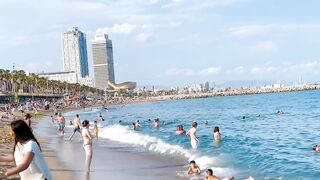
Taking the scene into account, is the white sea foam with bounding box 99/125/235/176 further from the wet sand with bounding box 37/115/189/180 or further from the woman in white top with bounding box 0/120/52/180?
the woman in white top with bounding box 0/120/52/180

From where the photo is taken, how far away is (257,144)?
24.7 m

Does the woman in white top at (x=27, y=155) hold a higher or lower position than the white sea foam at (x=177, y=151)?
higher

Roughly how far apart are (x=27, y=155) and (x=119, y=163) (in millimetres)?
12503

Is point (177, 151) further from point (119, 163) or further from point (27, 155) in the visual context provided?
point (27, 155)

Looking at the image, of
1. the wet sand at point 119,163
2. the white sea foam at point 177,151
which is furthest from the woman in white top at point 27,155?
the white sea foam at point 177,151

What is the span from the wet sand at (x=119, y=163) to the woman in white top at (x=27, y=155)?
827 centimetres

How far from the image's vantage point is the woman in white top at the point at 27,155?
5.10 meters

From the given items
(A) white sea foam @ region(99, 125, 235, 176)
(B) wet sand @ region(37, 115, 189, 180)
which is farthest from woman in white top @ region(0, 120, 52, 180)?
(A) white sea foam @ region(99, 125, 235, 176)

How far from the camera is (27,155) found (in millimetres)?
5105

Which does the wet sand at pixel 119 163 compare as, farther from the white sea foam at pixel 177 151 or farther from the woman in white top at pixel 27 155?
the woman in white top at pixel 27 155

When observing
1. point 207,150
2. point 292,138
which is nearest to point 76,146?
point 207,150

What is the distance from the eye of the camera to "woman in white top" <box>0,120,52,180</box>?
510 centimetres

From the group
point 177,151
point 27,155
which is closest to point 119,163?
point 177,151

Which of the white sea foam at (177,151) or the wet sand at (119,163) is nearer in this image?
the wet sand at (119,163)
